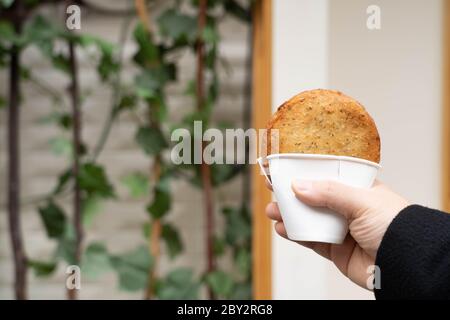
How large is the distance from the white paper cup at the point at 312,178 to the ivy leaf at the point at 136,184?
2.66ft

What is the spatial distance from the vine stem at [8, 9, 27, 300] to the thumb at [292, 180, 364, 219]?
3.42 feet

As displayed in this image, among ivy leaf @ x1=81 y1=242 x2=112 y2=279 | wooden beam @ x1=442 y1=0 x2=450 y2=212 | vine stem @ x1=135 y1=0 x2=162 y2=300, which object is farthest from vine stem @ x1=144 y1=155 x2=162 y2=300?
wooden beam @ x1=442 y1=0 x2=450 y2=212

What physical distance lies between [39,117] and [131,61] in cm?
29

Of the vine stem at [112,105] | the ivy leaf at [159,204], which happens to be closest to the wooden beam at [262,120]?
the ivy leaf at [159,204]

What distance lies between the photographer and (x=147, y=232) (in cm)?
141

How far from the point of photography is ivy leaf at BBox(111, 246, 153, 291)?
1375 mm

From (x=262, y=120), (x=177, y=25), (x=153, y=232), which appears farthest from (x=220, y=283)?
(x=177, y=25)

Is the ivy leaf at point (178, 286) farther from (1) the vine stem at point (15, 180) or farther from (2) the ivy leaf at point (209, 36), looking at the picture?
(2) the ivy leaf at point (209, 36)

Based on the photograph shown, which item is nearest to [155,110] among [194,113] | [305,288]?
[194,113]

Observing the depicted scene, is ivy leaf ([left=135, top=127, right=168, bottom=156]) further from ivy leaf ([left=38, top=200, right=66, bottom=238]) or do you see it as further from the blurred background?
ivy leaf ([left=38, top=200, right=66, bottom=238])

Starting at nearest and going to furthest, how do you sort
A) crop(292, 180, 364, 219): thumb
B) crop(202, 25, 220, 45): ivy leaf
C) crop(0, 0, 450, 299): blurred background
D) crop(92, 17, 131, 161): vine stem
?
crop(292, 180, 364, 219): thumb < crop(0, 0, 450, 299): blurred background < crop(202, 25, 220, 45): ivy leaf < crop(92, 17, 131, 161): vine stem

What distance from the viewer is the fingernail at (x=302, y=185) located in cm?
60

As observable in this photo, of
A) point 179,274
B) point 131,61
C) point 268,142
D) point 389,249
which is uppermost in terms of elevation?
point 131,61
